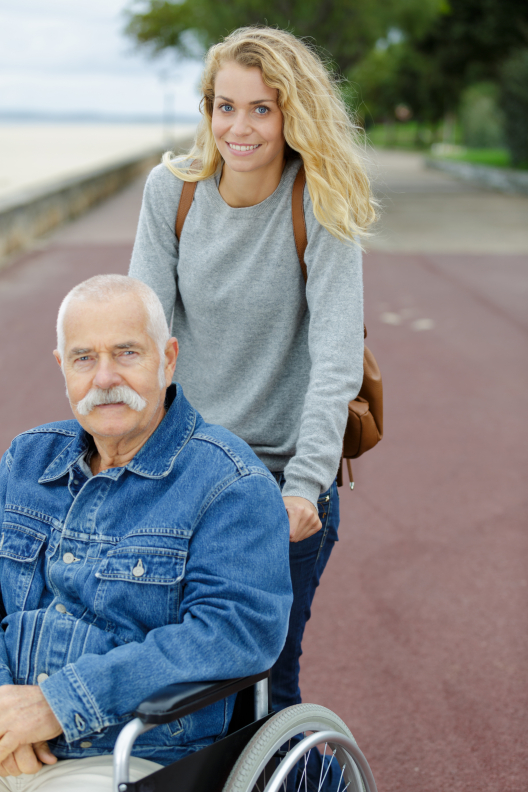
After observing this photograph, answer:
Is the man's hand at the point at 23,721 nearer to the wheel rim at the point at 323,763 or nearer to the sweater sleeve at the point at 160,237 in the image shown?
the wheel rim at the point at 323,763

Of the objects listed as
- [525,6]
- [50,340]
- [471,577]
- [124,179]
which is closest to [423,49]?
[525,6]

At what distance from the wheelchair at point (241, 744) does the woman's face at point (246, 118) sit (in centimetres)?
120

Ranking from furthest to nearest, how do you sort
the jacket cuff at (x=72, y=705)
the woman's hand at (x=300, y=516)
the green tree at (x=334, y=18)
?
the green tree at (x=334, y=18) < the woman's hand at (x=300, y=516) < the jacket cuff at (x=72, y=705)

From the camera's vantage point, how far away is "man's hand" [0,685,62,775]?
5.49 feet

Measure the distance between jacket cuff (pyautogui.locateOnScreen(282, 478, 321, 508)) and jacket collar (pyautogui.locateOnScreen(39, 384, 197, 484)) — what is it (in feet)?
0.83

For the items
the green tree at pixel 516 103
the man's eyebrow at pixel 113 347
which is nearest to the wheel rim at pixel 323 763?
the man's eyebrow at pixel 113 347

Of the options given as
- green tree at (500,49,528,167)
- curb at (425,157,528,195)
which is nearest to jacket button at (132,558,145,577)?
curb at (425,157,528,195)

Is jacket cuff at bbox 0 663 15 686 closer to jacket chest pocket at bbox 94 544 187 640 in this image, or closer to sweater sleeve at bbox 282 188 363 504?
jacket chest pocket at bbox 94 544 187 640

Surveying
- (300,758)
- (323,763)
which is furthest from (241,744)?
(323,763)

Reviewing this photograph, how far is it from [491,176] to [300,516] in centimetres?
2583

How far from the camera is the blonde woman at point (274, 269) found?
202cm

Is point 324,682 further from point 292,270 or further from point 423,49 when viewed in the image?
point 423,49

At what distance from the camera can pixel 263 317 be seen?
2.16 metres

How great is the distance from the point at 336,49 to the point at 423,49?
530 centimetres
